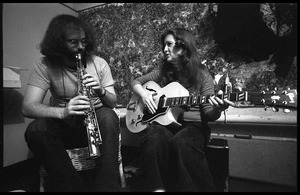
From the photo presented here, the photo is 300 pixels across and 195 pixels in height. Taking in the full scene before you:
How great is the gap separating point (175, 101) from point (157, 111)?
15 cm

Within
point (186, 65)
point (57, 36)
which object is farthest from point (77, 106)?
point (186, 65)

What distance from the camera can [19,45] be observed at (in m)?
1.86

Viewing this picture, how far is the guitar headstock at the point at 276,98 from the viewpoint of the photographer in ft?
3.28

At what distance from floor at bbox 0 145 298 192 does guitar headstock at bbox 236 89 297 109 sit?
664 mm

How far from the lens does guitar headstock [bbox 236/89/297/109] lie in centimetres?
100

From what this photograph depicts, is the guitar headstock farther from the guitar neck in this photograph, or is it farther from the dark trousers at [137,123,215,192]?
the dark trousers at [137,123,215,192]

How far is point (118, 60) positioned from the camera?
2.30 m

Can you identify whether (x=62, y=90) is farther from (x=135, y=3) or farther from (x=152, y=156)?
(x=135, y=3)

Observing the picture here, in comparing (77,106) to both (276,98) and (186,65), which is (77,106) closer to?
(186,65)

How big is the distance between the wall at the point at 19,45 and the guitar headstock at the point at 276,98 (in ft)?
6.18

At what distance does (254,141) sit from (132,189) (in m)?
1.01

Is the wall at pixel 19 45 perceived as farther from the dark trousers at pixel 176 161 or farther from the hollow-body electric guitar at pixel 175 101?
the dark trousers at pixel 176 161

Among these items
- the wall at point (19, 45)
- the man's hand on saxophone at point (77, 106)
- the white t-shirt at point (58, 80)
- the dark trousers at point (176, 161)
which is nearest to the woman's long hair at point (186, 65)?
the dark trousers at point (176, 161)

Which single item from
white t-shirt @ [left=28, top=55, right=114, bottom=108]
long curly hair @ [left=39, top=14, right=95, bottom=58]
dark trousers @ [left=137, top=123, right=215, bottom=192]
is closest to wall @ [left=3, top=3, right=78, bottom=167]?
long curly hair @ [left=39, top=14, right=95, bottom=58]
